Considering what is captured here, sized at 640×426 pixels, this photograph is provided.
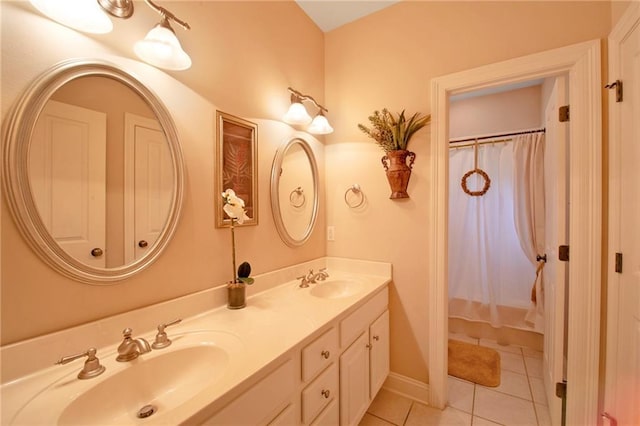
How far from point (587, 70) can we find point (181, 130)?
205 cm

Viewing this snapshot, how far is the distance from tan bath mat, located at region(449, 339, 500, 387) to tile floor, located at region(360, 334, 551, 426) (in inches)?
2.3

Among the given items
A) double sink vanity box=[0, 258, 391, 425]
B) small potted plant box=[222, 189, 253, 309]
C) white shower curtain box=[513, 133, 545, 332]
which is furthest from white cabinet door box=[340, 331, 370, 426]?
white shower curtain box=[513, 133, 545, 332]

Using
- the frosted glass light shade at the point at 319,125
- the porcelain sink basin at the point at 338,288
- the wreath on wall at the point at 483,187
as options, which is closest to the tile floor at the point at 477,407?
the porcelain sink basin at the point at 338,288

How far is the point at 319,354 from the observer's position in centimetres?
111

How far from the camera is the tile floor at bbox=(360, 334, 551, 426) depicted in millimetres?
1615

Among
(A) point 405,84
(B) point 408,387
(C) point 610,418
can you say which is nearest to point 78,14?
(A) point 405,84

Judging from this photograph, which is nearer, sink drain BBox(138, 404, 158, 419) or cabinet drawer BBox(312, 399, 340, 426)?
sink drain BBox(138, 404, 158, 419)

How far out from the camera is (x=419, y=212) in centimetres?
178

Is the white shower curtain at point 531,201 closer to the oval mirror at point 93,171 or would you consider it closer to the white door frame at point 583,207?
the white door frame at point 583,207

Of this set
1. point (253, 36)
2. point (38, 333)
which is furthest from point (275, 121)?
point (38, 333)

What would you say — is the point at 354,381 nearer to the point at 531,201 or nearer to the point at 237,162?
the point at 237,162

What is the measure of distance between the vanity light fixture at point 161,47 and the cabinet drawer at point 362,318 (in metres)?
1.39

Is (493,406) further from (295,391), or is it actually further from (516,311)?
(295,391)

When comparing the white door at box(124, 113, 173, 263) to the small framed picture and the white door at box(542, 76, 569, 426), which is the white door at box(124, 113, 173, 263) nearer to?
the small framed picture
